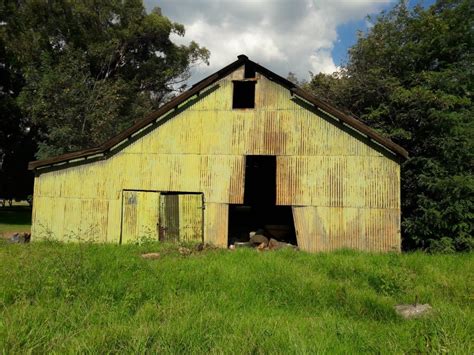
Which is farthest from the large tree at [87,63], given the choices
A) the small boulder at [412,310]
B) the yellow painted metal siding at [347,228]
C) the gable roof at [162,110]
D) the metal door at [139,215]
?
the small boulder at [412,310]

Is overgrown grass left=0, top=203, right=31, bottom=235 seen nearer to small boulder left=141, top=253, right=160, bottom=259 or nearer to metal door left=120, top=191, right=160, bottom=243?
metal door left=120, top=191, right=160, bottom=243

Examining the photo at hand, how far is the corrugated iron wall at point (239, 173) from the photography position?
11086 mm

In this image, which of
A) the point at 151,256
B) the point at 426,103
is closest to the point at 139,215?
the point at 151,256

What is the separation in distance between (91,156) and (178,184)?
Answer: 3573mm

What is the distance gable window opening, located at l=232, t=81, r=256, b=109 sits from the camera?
A: 1271 centimetres

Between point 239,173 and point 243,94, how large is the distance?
154 inches

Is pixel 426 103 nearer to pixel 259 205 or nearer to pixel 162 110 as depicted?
pixel 259 205

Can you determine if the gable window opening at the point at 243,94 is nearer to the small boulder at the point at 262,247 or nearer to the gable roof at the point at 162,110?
the gable roof at the point at 162,110

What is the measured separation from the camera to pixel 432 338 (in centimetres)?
443

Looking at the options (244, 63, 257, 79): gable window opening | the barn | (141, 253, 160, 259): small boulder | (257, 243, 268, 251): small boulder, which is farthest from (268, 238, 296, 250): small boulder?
(244, 63, 257, 79): gable window opening

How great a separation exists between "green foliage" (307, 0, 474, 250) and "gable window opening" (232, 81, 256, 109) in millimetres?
5546

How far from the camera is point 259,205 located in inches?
720

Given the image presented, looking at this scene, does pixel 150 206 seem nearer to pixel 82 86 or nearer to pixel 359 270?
pixel 359 270

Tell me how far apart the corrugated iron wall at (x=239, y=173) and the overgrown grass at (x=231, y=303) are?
81.6 inches
